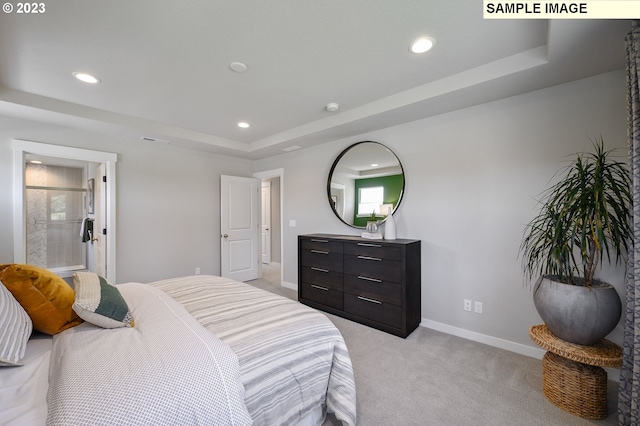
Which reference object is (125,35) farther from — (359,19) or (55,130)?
(55,130)

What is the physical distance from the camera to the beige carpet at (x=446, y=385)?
5.30 feet

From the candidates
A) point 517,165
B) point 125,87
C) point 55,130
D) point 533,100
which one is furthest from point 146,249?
point 533,100

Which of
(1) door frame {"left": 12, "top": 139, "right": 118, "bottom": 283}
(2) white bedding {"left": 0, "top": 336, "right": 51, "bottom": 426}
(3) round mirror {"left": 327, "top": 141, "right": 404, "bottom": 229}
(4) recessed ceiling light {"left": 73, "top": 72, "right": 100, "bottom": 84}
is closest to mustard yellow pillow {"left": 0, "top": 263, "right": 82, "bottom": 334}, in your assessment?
(2) white bedding {"left": 0, "top": 336, "right": 51, "bottom": 426}

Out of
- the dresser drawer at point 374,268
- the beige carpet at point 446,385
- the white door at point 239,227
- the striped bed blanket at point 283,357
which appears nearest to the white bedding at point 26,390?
the striped bed blanket at point 283,357

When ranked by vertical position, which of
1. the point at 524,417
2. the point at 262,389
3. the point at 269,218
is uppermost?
the point at 269,218

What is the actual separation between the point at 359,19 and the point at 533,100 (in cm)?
182

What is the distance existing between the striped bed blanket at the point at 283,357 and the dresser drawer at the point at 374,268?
131 cm

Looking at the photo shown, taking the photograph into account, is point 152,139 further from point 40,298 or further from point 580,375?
point 580,375

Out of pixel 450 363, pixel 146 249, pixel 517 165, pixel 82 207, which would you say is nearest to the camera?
pixel 450 363

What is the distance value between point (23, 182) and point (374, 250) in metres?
4.05

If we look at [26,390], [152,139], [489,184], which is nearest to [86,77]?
[152,139]

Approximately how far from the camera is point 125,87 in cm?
244

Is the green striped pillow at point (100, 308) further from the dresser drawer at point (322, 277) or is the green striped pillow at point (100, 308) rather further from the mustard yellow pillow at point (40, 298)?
the dresser drawer at point (322, 277)

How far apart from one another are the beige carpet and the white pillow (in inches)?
62.2
